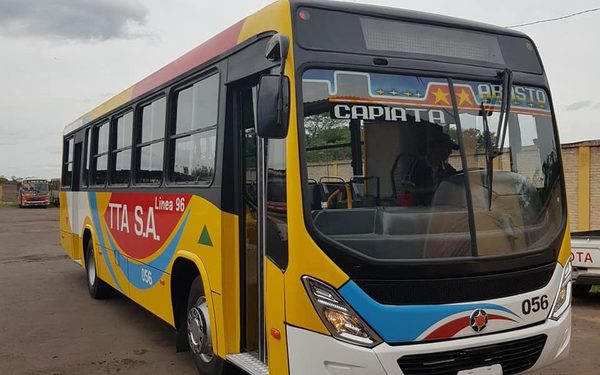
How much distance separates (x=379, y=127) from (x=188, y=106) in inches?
93.1

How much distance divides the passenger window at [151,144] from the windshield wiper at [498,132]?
130 inches

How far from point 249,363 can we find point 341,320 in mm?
1204

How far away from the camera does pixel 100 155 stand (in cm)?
853

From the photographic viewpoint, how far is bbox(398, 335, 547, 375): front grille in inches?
134

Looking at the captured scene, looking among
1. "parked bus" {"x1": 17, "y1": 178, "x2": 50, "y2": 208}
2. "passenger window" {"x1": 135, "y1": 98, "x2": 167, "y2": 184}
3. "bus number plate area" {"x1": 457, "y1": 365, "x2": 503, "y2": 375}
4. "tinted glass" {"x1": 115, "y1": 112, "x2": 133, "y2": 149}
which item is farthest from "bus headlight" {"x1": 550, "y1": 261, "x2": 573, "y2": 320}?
"parked bus" {"x1": 17, "y1": 178, "x2": 50, "y2": 208}

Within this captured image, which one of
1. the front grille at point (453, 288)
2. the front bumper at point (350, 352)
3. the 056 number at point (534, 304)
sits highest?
the front grille at point (453, 288)

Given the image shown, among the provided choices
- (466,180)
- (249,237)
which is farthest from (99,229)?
(466,180)

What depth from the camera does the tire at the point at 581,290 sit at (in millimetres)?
8939

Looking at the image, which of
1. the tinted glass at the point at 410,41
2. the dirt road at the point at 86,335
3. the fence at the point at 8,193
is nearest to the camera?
the tinted glass at the point at 410,41

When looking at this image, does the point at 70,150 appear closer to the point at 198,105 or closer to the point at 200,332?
the point at 198,105

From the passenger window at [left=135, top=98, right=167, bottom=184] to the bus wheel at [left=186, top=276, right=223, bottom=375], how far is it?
4.50 ft

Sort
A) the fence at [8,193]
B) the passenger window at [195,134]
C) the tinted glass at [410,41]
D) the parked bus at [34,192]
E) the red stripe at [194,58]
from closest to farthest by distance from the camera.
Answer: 1. the tinted glass at [410,41]
2. the red stripe at [194,58]
3. the passenger window at [195,134]
4. the parked bus at [34,192]
5. the fence at [8,193]

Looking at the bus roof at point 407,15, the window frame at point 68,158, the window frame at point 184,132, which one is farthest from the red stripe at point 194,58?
the window frame at point 68,158

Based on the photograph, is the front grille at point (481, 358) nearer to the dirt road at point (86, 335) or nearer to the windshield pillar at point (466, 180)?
the windshield pillar at point (466, 180)
